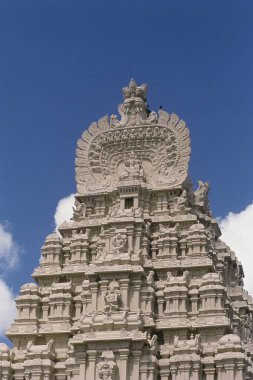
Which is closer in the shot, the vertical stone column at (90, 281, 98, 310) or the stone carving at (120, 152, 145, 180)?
the vertical stone column at (90, 281, 98, 310)

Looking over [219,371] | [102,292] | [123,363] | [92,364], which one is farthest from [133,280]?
[219,371]

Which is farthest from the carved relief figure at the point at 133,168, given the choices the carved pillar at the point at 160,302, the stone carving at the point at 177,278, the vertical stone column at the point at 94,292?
the carved pillar at the point at 160,302

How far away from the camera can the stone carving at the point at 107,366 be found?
39031 mm

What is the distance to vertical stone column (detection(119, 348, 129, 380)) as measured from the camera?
39.4 meters

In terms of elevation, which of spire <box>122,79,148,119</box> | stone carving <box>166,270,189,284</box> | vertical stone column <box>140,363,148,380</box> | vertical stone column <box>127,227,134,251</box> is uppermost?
spire <box>122,79,148,119</box>

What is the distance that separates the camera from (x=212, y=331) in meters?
41.1

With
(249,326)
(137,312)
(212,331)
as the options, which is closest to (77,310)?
(137,312)

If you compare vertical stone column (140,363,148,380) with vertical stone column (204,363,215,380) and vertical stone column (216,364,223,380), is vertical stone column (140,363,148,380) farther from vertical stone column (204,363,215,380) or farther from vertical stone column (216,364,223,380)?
vertical stone column (216,364,223,380)

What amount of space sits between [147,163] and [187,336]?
1163 centimetres

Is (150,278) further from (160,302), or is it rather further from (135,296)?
(135,296)

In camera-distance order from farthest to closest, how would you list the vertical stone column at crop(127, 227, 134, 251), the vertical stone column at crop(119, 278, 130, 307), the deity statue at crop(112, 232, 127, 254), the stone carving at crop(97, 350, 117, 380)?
the vertical stone column at crop(127, 227, 134, 251) → the deity statue at crop(112, 232, 127, 254) → the vertical stone column at crop(119, 278, 130, 307) → the stone carving at crop(97, 350, 117, 380)

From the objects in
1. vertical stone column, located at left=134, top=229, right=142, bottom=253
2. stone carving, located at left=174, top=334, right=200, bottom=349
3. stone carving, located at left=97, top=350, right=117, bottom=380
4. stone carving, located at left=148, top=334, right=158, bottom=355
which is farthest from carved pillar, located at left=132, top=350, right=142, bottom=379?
vertical stone column, located at left=134, top=229, right=142, bottom=253

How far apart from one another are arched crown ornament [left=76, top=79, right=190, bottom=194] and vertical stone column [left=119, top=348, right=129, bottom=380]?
1110 cm

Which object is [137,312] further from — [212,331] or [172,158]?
[172,158]
